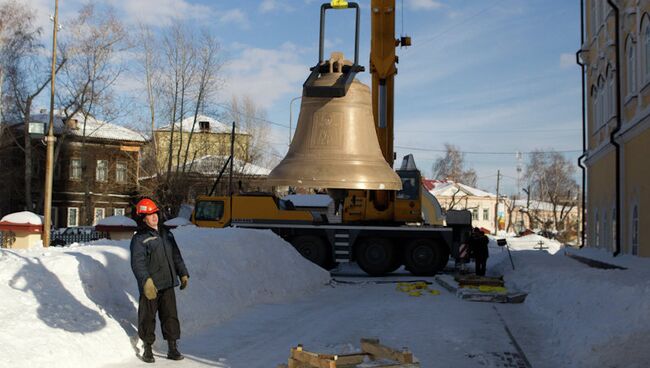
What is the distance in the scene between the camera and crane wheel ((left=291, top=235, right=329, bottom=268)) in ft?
76.6

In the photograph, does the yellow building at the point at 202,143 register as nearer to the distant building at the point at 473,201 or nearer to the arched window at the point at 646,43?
the arched window at the point at 646,43

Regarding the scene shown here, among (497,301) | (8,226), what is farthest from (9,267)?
(8,226)

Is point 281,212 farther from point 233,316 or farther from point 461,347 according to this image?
point 461,347

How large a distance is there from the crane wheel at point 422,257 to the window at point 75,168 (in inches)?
1389

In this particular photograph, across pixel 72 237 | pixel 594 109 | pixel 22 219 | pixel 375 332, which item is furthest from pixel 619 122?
pixel 72 237

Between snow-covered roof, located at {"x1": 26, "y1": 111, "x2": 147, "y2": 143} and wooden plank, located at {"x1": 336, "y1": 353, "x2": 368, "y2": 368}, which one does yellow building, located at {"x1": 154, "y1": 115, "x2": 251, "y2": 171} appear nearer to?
snow-covered roof, located at {"x1": 26, "y1": 111, "x2": 147, "y2": 143}

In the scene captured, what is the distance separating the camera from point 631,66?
67.7 feet

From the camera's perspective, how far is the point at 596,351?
8.20 metres

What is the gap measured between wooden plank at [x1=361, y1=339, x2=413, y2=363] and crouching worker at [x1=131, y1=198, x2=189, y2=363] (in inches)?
95.0

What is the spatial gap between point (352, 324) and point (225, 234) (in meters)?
4.56

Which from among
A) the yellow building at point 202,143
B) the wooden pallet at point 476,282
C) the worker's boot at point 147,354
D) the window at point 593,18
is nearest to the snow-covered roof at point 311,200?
the yellow building at point 202,143

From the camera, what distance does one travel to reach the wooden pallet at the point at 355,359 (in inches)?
244

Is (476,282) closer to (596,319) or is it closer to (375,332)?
(375,332)

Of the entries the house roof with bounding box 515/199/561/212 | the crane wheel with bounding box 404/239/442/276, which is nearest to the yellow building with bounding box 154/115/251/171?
the crane wheel with bounding box 404/239/442/276
